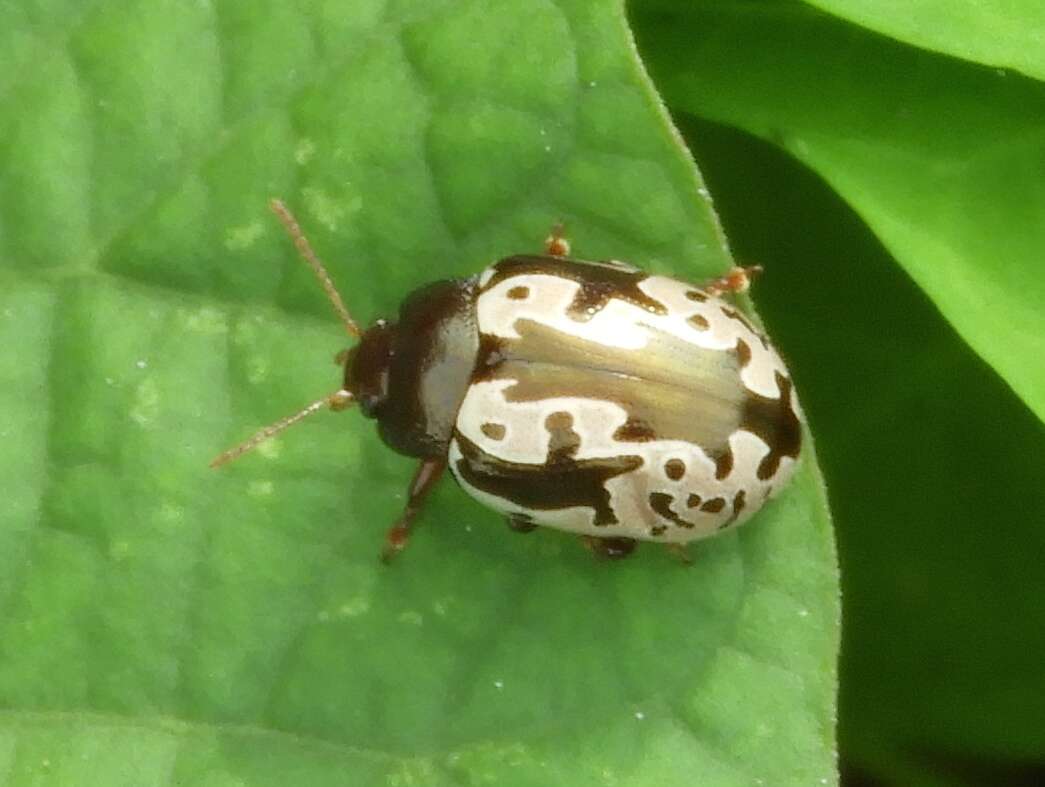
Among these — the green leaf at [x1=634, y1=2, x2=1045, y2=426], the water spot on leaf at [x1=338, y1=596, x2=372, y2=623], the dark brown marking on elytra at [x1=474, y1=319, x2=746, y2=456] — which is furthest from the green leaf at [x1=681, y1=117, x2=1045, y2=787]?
the water spot on leaf at [x1=338, y1=596, x2=372, y2=623]

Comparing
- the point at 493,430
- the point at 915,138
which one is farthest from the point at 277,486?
the point at 915,138

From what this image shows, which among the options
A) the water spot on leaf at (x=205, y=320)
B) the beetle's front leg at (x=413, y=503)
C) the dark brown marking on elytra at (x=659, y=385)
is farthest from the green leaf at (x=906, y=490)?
the water spot on leaf at (x=205, y=320)

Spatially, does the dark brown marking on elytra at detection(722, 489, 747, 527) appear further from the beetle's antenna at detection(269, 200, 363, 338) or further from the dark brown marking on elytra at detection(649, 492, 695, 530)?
the beetle's antenna at detection(269, 200, 363, 338)

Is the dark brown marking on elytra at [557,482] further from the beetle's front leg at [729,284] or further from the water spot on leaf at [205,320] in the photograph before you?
the water spot on leaf at [205,320]

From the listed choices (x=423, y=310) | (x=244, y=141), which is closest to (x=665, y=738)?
(x=423, y=310)

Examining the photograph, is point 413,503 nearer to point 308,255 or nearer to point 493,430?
point 493,430

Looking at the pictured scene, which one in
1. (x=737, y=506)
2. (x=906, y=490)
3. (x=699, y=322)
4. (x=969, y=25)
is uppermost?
(x=969, y=25)
